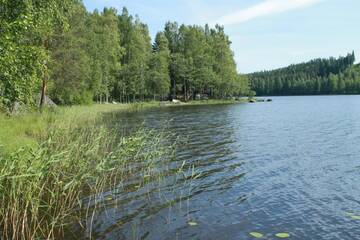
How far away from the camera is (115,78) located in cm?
8469

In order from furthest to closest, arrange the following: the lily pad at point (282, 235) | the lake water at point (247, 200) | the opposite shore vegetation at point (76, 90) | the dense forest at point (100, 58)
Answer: the dense forest at point (100, 58)
the lake water at point (247, 200)
the opposite shore vegetation at point (76, 90)
the lily pad at point (282, 235)

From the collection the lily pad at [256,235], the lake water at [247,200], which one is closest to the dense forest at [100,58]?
the lake water at [247,200]

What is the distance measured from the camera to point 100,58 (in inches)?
2559

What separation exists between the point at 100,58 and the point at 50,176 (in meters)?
54.1

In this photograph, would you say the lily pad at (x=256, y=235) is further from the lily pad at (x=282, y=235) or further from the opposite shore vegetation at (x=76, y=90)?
the opposite shore vegetation at (x=76, y=90)

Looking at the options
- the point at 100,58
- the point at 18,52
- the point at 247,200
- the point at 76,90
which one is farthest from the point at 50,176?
the point at 100,58

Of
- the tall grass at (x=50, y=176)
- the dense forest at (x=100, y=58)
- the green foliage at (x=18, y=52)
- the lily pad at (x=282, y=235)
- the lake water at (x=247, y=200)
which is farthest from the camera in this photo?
the dense forest at (x=100, y=58)

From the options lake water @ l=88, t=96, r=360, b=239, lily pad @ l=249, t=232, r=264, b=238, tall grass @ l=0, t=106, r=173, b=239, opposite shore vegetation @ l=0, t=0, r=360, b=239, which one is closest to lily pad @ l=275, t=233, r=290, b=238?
lake water @ l=88, t=96, r=360, b=239

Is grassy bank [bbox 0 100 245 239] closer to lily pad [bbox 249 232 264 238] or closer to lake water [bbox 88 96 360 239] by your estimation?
lake water [bbox 88 96 360 239]

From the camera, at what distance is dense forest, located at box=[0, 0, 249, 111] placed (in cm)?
1512

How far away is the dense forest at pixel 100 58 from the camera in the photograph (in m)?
15.1

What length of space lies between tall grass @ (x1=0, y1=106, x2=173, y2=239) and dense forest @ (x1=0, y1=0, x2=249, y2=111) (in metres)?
3.30

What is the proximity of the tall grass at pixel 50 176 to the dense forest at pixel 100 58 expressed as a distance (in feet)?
10.8

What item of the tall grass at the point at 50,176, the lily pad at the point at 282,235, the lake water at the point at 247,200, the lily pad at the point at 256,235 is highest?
the tall grass at the point at 50,176
